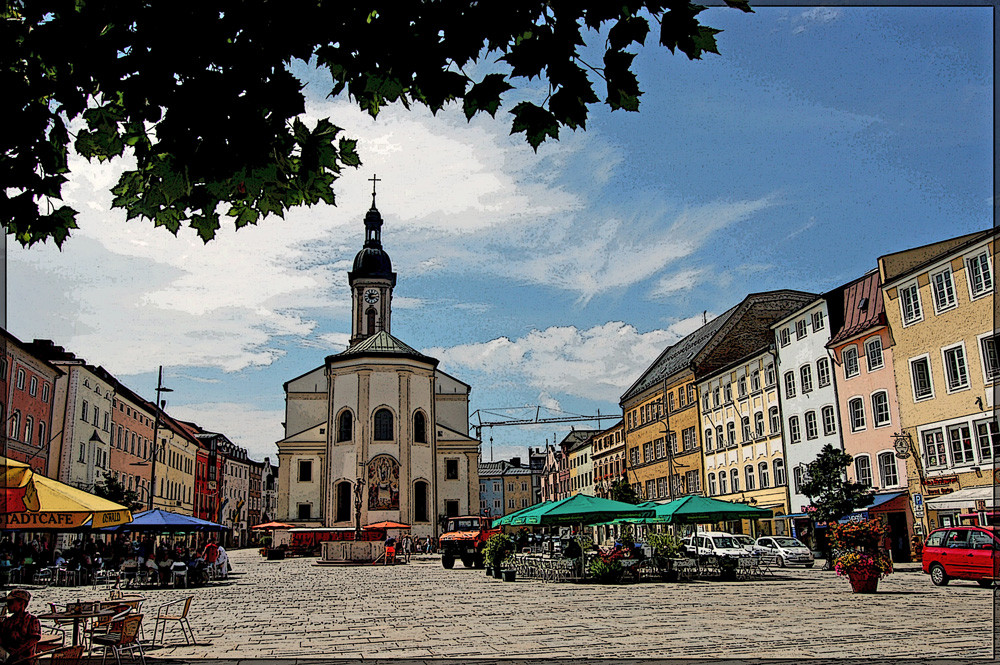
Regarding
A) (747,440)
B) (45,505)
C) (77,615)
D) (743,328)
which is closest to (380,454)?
(743,328)

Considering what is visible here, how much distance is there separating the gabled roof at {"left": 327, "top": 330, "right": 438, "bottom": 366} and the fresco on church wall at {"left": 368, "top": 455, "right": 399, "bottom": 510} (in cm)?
827

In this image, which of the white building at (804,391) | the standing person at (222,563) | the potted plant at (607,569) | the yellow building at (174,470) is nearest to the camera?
the potted plant at (607,569)

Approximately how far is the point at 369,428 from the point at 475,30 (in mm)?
62663

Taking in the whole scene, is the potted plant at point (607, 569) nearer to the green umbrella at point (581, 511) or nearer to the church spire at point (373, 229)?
the green umbrella at point (581, 511)

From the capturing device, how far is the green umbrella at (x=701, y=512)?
26766 millimetres

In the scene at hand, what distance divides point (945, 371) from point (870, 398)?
5145mm

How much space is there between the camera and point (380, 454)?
212ft

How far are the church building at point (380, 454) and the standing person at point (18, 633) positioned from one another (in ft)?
174

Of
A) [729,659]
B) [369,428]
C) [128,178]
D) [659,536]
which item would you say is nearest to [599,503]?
[659,536]

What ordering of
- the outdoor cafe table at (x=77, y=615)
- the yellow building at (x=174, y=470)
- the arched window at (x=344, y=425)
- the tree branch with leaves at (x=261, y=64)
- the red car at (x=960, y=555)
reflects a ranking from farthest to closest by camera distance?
the yellow building at (x=174, y=470) → the arched window at (x=344, y=425) → the red car at (x=960, y=555) → the outdoor cafe table at (x=77, y=615) → the tree branch with leaves at (x=261, y=64)

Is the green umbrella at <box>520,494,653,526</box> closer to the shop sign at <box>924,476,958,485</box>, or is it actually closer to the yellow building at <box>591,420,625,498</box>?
the shop sign at <box>924,476,958,485</box>

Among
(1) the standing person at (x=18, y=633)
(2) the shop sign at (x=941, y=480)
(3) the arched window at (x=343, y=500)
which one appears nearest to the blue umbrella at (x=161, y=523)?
(1) the standing person at (x=18, y=633)

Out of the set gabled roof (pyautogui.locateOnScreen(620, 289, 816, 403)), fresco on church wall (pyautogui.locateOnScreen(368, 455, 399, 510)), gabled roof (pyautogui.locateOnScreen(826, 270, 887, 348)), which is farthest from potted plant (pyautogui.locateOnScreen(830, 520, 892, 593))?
fresco on church wall (pyautogui.locateOnScreen(368, 455, 399, 510))

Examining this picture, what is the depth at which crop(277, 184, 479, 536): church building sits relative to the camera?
63.9 m
